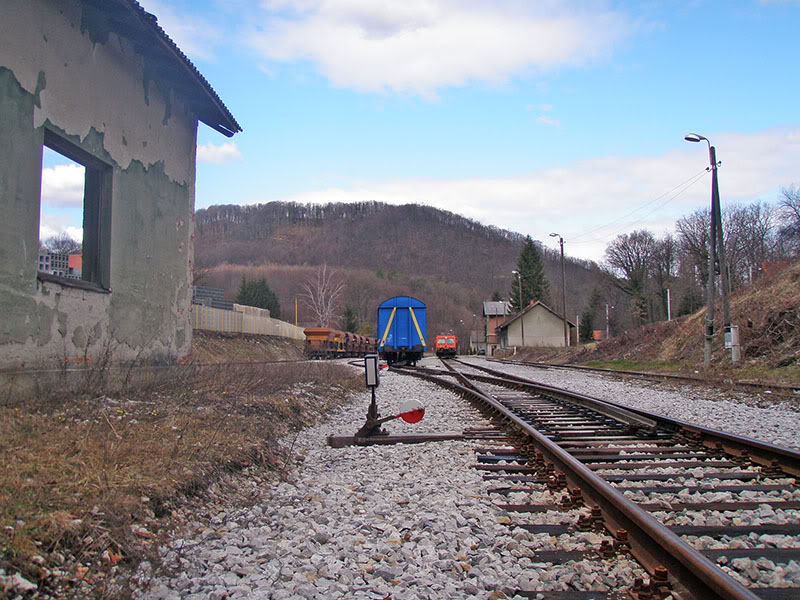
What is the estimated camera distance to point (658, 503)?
4.29 m

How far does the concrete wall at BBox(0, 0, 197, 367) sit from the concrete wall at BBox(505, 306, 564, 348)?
74.5 meters

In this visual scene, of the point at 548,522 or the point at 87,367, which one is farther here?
the point at 87,367

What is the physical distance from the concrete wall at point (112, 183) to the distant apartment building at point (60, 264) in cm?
31

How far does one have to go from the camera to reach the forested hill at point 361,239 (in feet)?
420

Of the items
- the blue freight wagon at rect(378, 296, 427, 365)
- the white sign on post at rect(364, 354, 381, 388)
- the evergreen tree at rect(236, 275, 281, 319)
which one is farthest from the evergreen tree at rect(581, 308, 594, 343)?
the white sign on post at rect(364, 354, 381, 388)

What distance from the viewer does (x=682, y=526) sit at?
375 cm

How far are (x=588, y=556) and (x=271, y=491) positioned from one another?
253 centimetres

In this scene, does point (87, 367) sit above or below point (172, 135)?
below

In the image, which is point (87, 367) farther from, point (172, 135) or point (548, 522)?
point (548, 522)

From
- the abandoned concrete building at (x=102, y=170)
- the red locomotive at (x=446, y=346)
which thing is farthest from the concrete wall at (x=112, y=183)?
the red locomotive at (x=446, y=346)

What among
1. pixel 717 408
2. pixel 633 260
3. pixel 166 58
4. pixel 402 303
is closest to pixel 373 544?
pixel 166 58

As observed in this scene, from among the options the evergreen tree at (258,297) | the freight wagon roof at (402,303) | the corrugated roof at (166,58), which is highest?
the evergreen tree at (258,297)

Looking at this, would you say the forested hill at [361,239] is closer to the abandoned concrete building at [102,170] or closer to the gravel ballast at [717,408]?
the gravel ballast at [717,408]

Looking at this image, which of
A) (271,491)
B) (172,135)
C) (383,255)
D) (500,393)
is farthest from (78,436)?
(383,255)
